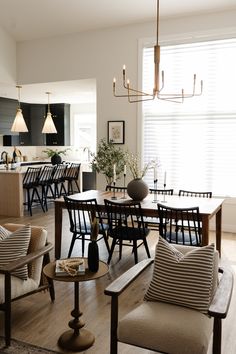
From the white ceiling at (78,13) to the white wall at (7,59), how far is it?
5.5 inches

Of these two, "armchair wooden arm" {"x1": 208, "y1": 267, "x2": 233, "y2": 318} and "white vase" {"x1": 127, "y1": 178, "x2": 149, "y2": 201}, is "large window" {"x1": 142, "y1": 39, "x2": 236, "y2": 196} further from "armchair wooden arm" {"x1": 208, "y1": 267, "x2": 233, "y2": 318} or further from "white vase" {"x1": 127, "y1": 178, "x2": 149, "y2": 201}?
"armchair wooden arm" {"x1": 208, "y1": 267, "x2": 233, "y2": 318}

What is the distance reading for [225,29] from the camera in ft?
18.0

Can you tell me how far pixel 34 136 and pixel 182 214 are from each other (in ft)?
25.6

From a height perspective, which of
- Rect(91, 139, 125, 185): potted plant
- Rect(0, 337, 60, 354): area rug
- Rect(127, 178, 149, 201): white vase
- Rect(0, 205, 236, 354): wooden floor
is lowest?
Rect(0, 205, 236, 354): wooden floor

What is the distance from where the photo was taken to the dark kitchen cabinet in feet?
34.8

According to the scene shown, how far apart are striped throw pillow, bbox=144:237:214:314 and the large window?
3.75m

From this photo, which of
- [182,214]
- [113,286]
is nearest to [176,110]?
[182,214]

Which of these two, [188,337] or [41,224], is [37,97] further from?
[188,337]

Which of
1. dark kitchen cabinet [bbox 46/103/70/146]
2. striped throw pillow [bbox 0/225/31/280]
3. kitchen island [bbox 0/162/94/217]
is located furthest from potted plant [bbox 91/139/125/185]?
dark kitchen cabinet [bbox 46/103/70/146]

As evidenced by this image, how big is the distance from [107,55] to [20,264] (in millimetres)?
4763

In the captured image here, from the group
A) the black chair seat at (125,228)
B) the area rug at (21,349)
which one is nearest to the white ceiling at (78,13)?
the black chair seat at (125,228)

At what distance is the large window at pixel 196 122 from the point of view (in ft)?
18.6

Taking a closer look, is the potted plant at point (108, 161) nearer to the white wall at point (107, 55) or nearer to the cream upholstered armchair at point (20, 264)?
the white wall at point (107, 55)

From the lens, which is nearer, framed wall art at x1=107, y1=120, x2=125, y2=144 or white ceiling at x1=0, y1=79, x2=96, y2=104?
framed wall art at x1=107, y1=120, x2=125, y2=144
